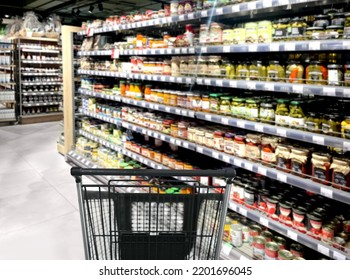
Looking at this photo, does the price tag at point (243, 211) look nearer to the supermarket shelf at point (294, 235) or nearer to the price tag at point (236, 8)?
the supermarket shelf at point (294, 235)

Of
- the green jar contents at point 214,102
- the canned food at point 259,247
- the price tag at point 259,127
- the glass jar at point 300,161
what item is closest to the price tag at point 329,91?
the glass jar at point 300,161

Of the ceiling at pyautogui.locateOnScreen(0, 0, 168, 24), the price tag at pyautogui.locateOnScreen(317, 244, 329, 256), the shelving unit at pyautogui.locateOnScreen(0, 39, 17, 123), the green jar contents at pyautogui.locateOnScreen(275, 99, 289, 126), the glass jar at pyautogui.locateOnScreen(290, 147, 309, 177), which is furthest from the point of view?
the ceiling at pyautogui.locateOnScreen(0, 0, 168, 24)

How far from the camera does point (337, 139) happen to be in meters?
2.21

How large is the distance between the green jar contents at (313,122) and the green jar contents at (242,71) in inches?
25.4

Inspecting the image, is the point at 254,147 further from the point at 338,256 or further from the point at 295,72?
the point at 338,256

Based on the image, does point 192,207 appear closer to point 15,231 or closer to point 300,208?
point 300,208

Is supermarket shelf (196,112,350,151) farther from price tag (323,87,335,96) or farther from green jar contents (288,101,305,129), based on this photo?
price tag (323,87,335,96)

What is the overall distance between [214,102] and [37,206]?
7.71ft

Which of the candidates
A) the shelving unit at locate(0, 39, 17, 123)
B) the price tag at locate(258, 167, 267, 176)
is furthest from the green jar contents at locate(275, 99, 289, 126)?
the shelving unit at locate(0, 39, 17, 123)

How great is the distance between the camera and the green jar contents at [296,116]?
2.50m

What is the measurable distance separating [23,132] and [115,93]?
465 cm

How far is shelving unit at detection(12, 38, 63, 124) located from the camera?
9.66m

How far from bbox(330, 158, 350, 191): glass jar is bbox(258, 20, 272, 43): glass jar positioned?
1017 millimetres

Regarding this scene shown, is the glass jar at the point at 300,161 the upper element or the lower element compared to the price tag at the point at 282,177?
upper
